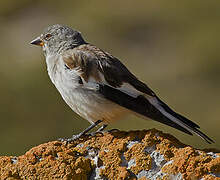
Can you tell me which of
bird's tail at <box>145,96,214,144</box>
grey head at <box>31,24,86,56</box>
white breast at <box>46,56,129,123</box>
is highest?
grey head at <box>31,24,86,56</box>

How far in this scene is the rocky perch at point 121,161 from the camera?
5.68 meters

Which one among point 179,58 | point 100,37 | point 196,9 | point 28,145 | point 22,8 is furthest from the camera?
point 22,8

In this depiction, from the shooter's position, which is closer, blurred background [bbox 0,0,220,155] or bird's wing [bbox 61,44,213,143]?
bird's wing [bbox 61,44,213,143]

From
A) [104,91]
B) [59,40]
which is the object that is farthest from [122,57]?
[104,91]

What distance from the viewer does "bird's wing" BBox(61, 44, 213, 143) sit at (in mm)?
6875

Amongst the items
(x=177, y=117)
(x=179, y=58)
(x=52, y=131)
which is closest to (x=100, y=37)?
(x=179, y=58)

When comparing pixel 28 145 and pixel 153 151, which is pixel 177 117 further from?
pixel 28 145

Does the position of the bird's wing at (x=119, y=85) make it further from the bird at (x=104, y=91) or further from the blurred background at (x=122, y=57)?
the blurred background at (x=122, y=57)

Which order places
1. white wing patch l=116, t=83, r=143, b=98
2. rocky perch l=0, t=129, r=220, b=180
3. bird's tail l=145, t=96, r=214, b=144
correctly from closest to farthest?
rocky perch l=0, t=129, r=220, b=180, bird's tail l=145, t=96, r=214, b=144, white wing patch l=116, t=83, r=143, b=98

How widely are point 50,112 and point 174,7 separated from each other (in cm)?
870

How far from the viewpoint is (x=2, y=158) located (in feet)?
19.4

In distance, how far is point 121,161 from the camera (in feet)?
19.4

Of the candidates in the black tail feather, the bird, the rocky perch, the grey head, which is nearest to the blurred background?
the grey head

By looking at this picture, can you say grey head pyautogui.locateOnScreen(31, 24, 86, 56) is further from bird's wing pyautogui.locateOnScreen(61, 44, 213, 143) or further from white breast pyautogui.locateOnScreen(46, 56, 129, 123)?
white breast pyautogui.locateOnScreen(46, 56, 129, 123)
